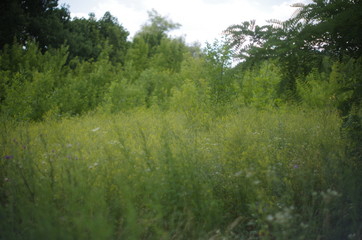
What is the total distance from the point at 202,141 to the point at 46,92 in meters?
7.45

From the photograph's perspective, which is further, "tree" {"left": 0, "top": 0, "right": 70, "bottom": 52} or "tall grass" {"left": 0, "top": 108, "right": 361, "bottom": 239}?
"tree" {"left": 0, "top": 0, "right": 70, "bottom": 52}

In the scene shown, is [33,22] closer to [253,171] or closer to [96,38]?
[96,38]

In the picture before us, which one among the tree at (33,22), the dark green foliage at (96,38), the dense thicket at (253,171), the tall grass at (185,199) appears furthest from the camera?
the dark green foliage at (96,38)

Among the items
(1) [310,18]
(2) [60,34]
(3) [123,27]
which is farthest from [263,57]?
(3) [123,27]

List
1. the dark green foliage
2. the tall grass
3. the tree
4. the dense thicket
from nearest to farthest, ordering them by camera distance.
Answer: the tall grass < the dense thicket < the tree < the dark green foliage

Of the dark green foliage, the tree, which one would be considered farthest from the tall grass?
the dark green foliage

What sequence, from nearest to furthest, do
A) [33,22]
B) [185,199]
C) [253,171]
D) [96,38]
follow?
1. [185,199]
2. [253,171]
3. [33,22]
4. [96,38]

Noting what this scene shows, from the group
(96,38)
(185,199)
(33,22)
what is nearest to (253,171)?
(185,199)

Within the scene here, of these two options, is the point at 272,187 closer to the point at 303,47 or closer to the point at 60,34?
the point at 303,47

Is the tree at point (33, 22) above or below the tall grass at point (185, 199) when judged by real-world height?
above

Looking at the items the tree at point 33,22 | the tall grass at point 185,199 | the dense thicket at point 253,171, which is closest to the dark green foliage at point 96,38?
the tree at point 33,22

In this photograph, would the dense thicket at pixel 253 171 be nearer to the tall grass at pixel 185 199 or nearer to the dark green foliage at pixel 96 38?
the tall grass at pixel 185 199

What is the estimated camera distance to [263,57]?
2.73 meters

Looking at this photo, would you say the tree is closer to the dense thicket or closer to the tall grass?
the dense thicket
